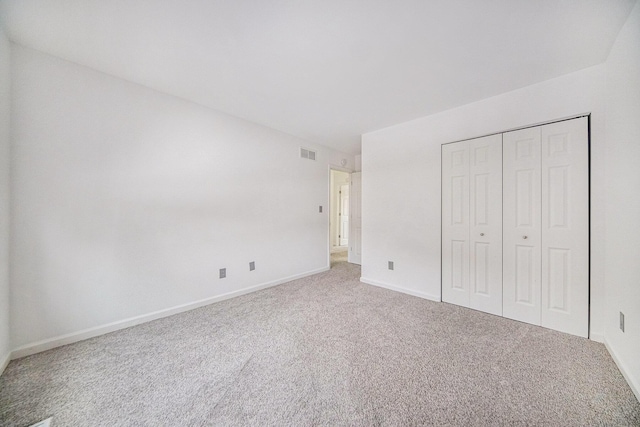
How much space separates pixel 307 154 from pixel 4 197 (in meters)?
3.20

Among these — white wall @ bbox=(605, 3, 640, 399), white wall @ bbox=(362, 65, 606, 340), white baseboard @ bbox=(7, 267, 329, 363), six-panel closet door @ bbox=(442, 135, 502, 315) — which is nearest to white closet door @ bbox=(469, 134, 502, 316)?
six-panel closet door @ bbox=(442, 135, 502, 315)

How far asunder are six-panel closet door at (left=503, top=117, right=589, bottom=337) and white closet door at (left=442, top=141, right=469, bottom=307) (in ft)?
1.18

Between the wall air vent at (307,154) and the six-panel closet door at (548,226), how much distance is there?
8.74 ft

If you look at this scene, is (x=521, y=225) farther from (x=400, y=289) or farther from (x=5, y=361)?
(x=5, y=361)

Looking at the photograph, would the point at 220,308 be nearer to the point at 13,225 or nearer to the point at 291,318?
Result: the point at 291,318

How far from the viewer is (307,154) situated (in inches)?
153

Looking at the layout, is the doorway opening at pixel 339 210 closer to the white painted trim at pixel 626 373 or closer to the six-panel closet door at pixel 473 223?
the six-panel closet door at pixel 473 223

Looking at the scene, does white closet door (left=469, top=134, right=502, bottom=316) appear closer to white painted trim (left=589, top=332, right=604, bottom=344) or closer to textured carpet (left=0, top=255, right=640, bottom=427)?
textured carpet (left=0, top=255, right=640, bottom=427)

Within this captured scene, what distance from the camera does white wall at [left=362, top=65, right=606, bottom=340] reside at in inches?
74.1

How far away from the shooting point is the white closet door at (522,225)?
2160mm

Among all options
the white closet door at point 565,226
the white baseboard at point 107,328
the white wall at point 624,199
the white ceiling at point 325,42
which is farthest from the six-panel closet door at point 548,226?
the white baseboard at point 107,328

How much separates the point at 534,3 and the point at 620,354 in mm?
2420

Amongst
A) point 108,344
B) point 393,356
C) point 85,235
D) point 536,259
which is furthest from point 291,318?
point 536,259

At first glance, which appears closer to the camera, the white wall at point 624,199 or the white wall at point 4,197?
the white wall at point 624,199
